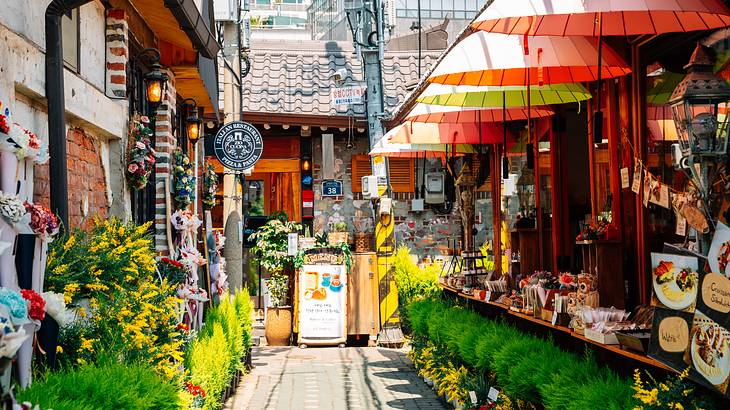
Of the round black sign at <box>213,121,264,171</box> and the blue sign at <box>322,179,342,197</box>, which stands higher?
the round black sign at <box>213,121,264,171</box>

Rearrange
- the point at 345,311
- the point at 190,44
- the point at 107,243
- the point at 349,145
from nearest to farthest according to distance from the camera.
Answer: the point at 107,243 < the point at 190,44 < the point at 345,311 < the point at 349,145

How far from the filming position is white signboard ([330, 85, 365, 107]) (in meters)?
13.0

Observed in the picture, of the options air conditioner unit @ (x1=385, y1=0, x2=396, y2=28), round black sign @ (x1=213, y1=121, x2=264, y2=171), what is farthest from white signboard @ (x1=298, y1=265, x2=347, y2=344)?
air conditioner unit @ (x1=385, y1=0, x2=396, y2=28)

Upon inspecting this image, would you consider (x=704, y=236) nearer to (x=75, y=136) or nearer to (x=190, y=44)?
(x=75, y=136)

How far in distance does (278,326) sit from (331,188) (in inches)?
150

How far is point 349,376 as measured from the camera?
36.8ft

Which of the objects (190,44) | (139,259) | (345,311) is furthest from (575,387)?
(345,311)

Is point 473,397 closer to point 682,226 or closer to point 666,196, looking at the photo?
point 666,196

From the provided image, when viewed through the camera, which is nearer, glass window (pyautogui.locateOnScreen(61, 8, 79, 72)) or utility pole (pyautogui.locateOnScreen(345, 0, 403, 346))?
glass window (pyautogui.locateOnScreen(61, 8, 79, 72))

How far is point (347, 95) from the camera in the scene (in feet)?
43.0

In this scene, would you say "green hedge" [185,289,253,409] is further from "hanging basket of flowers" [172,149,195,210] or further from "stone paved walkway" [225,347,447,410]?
"hanging basket of flowers" [172,149,195,210]

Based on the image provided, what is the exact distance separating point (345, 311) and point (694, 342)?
34.6 ft

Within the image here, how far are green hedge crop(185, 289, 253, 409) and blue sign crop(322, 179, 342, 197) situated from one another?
5987mm

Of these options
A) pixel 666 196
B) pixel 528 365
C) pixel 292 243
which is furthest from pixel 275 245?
pixel 666 196
